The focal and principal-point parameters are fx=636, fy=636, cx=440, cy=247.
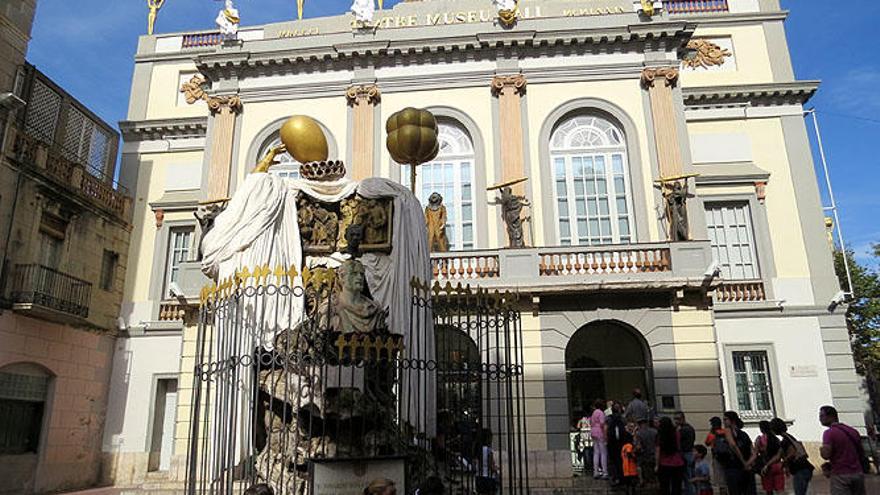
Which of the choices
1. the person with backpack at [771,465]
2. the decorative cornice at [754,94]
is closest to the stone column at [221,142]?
the decorative cornice at [754,94]

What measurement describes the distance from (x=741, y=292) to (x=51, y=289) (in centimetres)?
1860

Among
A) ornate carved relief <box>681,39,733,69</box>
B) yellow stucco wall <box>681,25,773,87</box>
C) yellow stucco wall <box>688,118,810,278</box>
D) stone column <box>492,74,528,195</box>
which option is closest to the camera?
stone column <box>492,74,528,195</box>

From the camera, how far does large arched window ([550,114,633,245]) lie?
54.7 ft

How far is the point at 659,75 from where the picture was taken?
17.2 m

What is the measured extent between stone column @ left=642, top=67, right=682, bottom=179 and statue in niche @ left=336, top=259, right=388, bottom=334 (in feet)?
40.9

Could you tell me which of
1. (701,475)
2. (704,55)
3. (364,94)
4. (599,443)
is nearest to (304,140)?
(701,475)

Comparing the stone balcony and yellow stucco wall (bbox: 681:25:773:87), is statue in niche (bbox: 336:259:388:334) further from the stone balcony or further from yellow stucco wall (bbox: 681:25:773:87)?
yellow stucco wall (bbox: 681:25:773:87)

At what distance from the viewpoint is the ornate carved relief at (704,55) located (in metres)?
19.3

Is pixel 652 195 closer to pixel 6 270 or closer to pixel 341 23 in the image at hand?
pixel 341 23

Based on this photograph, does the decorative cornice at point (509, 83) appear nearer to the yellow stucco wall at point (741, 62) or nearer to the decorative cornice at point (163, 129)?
the yellow stucco wall at point (741, 62)

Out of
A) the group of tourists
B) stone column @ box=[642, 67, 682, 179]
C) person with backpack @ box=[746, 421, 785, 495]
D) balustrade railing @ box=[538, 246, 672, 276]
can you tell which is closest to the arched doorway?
balustrade railing @ box=[538, 246, 672, 276]

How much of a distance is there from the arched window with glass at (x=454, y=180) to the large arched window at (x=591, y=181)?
2.33 metres

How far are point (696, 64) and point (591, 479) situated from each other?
13.0m

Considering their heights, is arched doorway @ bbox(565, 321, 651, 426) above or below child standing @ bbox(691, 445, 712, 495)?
above
